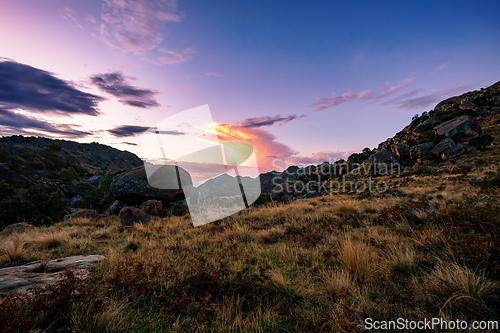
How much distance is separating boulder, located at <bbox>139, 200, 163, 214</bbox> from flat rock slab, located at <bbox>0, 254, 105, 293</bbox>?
920cm

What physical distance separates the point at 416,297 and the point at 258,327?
2.34 metres

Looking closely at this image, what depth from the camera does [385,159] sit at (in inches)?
1451

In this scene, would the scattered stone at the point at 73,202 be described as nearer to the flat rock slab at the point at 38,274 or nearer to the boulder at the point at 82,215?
the boulder at the point at 82,215

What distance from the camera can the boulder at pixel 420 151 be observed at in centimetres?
3306

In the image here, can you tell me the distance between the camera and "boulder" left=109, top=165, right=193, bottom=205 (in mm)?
15500

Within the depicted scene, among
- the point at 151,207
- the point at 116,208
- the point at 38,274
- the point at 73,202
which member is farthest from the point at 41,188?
the point at 38,274

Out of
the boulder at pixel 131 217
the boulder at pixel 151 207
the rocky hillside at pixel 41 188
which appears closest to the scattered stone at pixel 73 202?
the rocky hillside at pixel 41 188

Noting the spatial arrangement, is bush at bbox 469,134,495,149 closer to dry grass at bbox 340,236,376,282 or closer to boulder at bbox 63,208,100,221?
dry grass at bbox 340,236,376,282

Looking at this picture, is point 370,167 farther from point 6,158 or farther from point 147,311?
point 6,158

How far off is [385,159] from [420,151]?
16.9ft

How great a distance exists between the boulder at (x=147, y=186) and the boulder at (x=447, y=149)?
3841 cm

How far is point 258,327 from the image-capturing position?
2527mm

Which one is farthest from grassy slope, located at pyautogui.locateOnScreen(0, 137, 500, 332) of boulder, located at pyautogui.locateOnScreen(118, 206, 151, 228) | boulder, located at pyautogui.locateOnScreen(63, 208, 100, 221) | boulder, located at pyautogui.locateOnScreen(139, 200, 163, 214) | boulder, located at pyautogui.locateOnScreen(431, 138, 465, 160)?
boulder, located at pyautogui.locateOnScreen(431, 138, 465, 160)

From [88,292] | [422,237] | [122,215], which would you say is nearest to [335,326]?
[88,292]
